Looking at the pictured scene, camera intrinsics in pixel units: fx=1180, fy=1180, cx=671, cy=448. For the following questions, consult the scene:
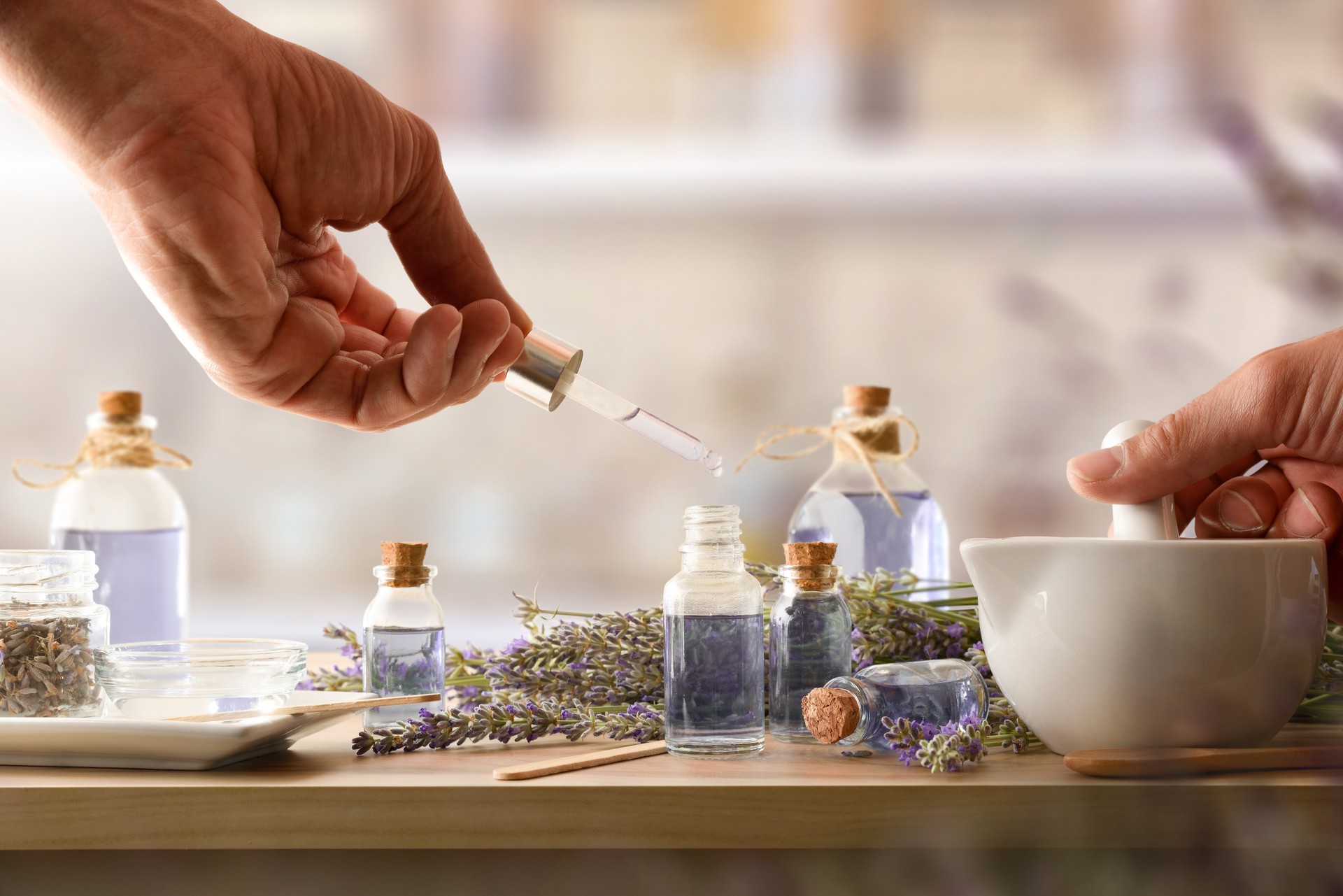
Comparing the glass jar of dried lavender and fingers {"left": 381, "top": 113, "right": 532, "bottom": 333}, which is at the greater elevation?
fingers {"left": 381, "top": 113, "right": 532, "bottom": 333}

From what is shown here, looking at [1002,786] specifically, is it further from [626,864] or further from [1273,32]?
[1273,32]

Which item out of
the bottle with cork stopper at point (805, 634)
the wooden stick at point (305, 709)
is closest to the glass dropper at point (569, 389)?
the bottle with cork stopper at point (805, 634)

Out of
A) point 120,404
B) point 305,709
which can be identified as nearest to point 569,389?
point 305,709

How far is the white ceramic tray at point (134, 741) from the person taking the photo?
62 centimetres

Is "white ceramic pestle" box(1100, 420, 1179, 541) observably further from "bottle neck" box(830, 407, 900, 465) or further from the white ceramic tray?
the white ceramic tray

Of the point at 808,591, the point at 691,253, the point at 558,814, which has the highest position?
the point at 691,253

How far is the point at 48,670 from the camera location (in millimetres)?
751

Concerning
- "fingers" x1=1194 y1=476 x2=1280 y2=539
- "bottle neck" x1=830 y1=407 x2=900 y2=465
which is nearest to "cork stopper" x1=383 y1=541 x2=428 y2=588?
"bottle neck" x1=830 y1=407 x2=900 y2=465

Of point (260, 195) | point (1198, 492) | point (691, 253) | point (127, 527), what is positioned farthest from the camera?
point (691, 253)

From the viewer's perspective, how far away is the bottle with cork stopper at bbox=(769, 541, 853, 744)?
0.77m

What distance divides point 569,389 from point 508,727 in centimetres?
24

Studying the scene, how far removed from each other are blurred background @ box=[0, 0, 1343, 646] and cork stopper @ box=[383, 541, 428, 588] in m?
0.83

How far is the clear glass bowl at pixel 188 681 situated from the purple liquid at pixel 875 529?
A: 0.51 m

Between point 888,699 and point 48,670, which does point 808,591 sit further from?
point 48,670
